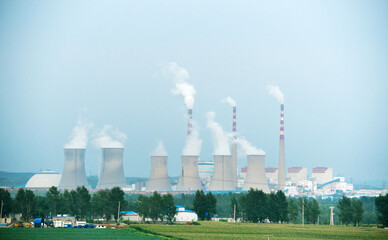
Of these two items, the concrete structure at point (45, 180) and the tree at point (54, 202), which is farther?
the concrete structure at point (45, 180)

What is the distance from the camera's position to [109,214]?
3906 cm

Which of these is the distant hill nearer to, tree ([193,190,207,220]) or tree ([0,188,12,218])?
tree ([0,188,12,218])

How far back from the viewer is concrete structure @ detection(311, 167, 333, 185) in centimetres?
11589

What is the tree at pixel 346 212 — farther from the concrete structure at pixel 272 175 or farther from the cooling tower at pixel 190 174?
the concrete structure at pixel 272 175

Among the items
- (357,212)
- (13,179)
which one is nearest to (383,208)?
(357,212)

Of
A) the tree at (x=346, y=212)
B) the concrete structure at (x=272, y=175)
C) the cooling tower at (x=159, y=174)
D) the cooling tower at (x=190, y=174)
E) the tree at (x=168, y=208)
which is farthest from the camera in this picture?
the concrete structure at (x=272, y=175)

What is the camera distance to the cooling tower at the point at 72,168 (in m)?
62.4

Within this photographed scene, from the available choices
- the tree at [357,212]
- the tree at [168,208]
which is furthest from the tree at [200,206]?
the tree at [357,212]

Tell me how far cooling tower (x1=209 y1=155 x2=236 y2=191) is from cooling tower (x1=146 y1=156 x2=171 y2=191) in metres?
5.27

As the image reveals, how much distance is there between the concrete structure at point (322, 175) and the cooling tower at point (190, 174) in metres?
49.8

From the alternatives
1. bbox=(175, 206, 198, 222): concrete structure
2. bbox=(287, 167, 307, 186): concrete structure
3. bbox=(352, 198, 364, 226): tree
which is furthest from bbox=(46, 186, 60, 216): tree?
bbox=(287, 167, 307, 186): concrete structure

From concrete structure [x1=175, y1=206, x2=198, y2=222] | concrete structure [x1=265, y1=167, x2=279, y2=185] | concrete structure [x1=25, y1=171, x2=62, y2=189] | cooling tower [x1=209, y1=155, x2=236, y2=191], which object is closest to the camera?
concrete structure [x1=175, y1=206, x2=198, y2=222]

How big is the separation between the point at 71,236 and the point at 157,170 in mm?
43220

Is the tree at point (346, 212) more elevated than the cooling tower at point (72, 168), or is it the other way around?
the cooling tower at point (72, 168)
